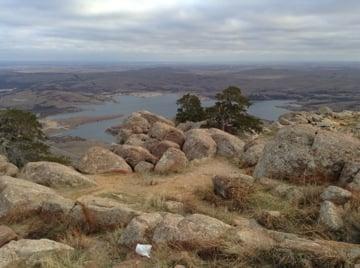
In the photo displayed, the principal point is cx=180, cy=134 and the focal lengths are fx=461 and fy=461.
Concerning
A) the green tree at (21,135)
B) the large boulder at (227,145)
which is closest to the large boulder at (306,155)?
the large boulder at (227,145)

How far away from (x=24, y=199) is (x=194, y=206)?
3905 millimetres

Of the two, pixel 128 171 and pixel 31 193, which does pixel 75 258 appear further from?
pixel 128 171

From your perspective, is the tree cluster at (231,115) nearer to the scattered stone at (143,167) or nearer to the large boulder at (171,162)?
the large boulder at (171,162)

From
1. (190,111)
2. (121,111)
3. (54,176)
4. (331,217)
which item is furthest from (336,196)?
(121,111)

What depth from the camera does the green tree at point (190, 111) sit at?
2819cm

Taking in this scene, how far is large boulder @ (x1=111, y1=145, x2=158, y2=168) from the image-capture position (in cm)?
1614

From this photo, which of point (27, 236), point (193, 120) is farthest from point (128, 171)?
point (193, 120)

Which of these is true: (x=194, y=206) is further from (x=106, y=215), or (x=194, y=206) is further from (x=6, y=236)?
(x=6, y=236)

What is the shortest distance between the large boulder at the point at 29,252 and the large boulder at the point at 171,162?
7.34m

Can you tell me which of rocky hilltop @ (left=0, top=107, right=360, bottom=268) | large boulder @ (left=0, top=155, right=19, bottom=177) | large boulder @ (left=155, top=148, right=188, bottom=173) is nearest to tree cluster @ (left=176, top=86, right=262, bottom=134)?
rocky hilltop @ (left=0, top=107, right=360, bottom=268)

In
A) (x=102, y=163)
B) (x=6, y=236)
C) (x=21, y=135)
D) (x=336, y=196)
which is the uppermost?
(x=336, y=196)

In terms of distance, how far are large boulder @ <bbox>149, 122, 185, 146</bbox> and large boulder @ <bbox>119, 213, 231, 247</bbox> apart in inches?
413

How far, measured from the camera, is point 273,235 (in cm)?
746

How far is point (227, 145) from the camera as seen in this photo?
17609 mm
